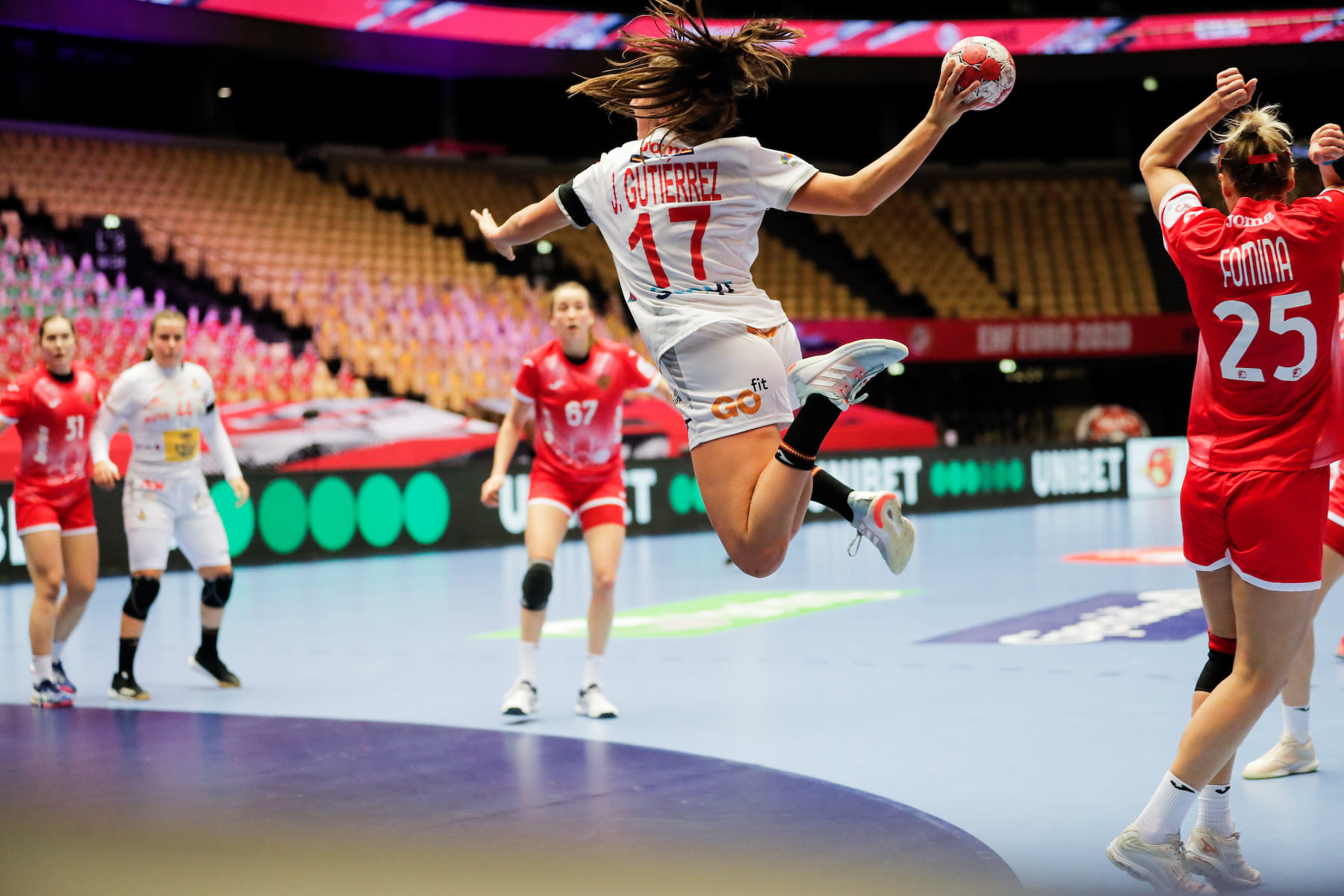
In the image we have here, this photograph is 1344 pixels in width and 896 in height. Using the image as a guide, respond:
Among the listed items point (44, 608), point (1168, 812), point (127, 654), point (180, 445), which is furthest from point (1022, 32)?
point (1168, 812)

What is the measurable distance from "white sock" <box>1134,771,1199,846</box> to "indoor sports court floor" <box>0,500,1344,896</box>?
0.21 metres

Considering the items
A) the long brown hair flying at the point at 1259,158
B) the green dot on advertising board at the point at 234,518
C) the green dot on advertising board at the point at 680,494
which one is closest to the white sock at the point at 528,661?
the long brown hair flying at the point at 1259,158

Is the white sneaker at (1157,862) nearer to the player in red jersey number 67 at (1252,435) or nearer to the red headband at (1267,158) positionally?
the player in red jersey number 67 at (1252,435)

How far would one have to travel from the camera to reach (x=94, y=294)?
18.2m

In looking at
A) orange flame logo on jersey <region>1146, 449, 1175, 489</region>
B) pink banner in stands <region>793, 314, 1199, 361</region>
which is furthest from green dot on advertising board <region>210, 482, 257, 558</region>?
orange flame logo on jersey <region>1146, 449, 1175, 489</region>

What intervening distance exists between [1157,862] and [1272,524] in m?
0.96

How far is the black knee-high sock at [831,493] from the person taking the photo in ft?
14.1

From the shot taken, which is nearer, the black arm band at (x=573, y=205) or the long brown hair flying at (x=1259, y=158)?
the long brown hair flying at (x=1259, y=158)

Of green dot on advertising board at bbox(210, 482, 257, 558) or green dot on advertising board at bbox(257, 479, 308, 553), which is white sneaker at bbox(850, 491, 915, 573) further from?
green dot on advertising board at bbox(257, 479, 308, 553)

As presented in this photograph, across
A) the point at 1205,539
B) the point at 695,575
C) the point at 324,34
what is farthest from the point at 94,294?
the point at 1205,539

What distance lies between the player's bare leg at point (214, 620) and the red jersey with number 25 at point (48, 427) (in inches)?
35.8

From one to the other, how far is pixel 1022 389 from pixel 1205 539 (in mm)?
27789

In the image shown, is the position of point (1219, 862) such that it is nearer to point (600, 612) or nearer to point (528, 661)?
point (600, 612)

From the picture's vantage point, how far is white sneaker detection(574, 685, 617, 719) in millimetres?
6352
